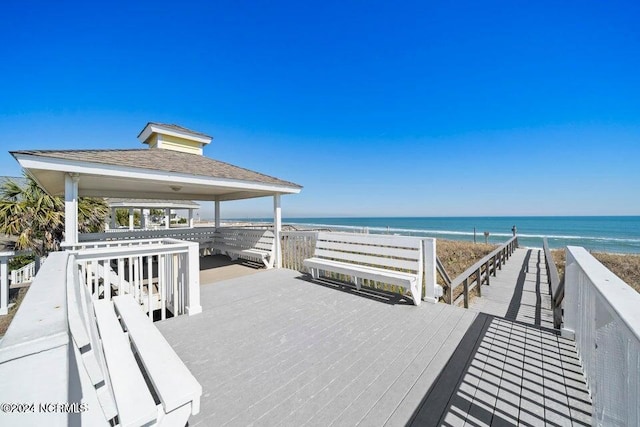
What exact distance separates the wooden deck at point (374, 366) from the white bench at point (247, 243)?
2.52m

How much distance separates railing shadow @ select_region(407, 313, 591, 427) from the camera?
1.79m

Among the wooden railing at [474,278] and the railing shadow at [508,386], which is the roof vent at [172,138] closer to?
the wooden railing at [474,278]

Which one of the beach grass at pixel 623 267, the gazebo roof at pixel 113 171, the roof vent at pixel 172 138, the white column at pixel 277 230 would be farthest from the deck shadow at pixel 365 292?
the beach grass at pixel 623 267

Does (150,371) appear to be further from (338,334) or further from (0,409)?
(338,334)

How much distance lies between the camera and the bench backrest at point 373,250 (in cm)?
397

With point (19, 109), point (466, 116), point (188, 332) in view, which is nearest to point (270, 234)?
point (188, 332)

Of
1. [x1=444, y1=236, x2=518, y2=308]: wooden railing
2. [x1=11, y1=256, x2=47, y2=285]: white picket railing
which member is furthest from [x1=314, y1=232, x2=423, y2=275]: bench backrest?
[x1=11, y1=256, x2=47, y2=285]: white picket railing

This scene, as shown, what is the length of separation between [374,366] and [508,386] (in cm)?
111

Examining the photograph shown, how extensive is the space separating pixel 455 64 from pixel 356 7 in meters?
5.17

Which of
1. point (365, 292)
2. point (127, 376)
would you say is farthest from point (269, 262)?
point (127, 376)

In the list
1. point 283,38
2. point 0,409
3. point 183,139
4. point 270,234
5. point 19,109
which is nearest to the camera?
point 0,409

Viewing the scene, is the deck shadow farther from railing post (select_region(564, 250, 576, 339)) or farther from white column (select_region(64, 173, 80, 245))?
white column (select_region(64, 173, 80, 245))

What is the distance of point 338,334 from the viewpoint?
2.95 metres

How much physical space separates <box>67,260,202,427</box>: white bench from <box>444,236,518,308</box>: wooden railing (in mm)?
3936
